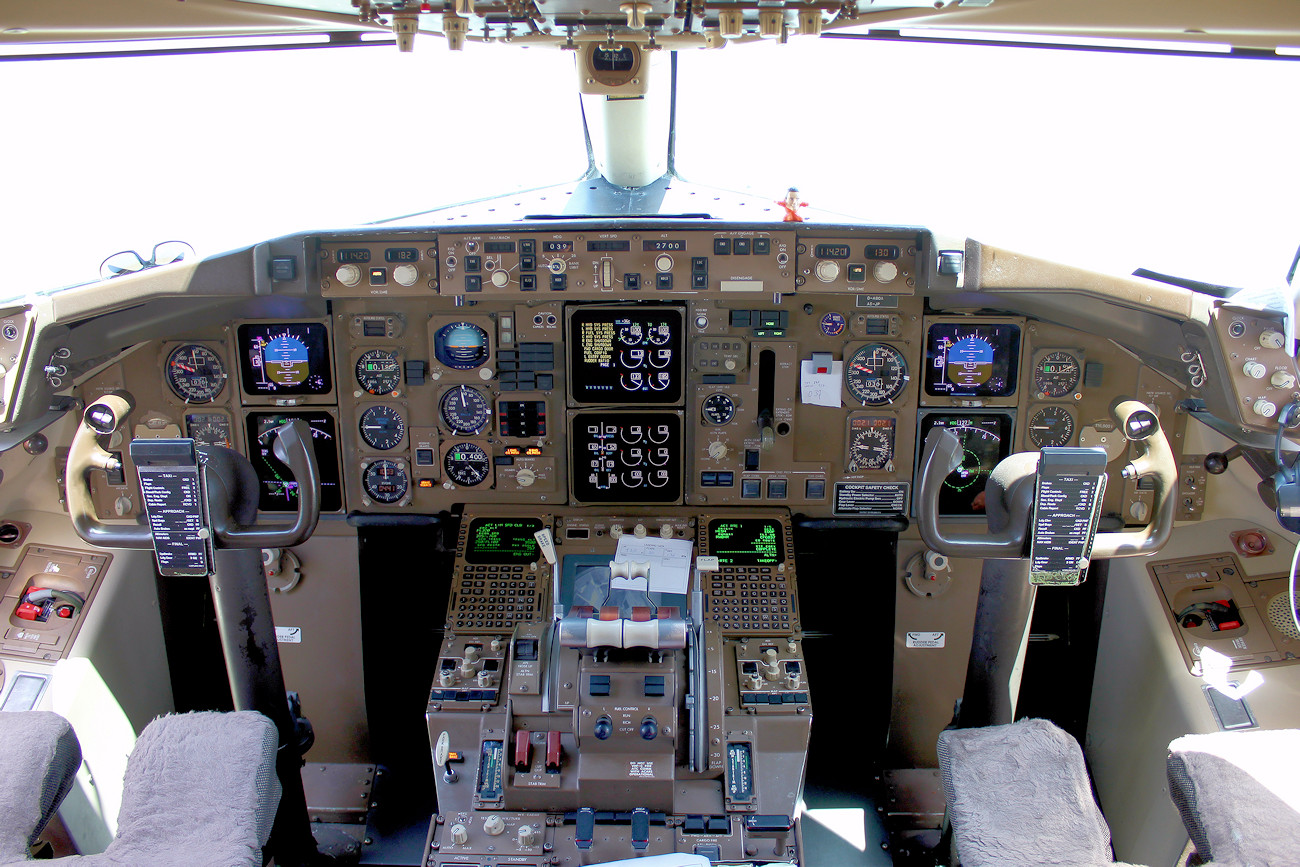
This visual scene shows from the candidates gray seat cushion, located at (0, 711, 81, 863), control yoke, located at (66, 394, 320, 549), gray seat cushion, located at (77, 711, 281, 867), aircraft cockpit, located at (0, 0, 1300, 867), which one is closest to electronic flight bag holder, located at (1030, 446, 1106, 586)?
aircraft cockpit, located at (0, 0, 1300, 867)

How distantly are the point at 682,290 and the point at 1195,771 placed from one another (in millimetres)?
1900

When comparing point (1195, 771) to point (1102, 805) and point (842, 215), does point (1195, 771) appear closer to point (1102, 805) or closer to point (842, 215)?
point (1102, 805)

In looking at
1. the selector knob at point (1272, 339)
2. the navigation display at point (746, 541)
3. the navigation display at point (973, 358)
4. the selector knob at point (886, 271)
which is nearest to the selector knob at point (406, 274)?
the navigation display at point (746, 541)

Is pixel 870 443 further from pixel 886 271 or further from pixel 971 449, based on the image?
pixel 886 271

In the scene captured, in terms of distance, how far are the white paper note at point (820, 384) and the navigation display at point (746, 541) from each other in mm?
492

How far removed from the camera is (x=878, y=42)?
279cm

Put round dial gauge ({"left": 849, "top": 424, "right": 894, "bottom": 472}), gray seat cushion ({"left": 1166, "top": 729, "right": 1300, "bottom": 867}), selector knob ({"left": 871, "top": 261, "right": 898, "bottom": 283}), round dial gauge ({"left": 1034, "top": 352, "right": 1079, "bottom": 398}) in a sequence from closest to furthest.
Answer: gray seat cushion ({"left": 1166, "top": 729, "right": 1300, "bottom": 867}) < selector knob ({"left": 871, "top": 261, "right": 898, "bottom": 283}) < round dial gauge ({"left": 1034, "top": 352, "right": 1079, "bottom": 398}) < round dial gauge ({"left": 849, "top": 424, "right": 894, "bottom": 472})

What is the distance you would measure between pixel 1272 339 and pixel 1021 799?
1437 millimetres

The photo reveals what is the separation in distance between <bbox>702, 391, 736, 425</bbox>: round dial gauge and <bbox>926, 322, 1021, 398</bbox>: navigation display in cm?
72

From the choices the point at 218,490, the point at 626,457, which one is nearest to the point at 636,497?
the point at 626,457

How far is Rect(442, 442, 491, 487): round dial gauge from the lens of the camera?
3141 mm

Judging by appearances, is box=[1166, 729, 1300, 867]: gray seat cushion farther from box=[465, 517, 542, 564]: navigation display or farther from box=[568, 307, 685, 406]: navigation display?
box=[465, 517, 542, 564]: navigation display

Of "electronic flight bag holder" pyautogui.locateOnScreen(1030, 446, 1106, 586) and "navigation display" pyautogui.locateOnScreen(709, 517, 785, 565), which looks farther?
"navigation display" pyautogui.locateOnScreen(709, 517, 785, 565)

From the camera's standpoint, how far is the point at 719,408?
307 cm
